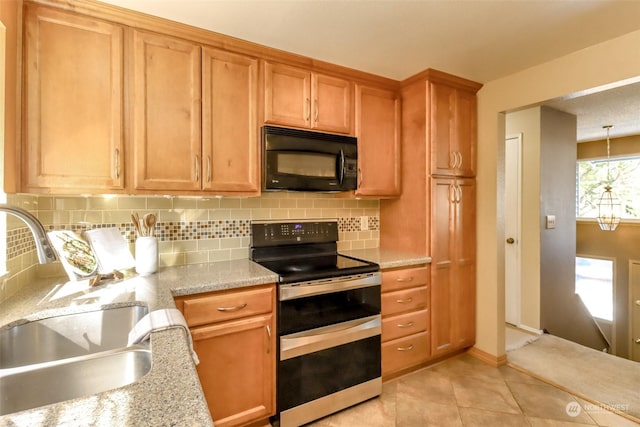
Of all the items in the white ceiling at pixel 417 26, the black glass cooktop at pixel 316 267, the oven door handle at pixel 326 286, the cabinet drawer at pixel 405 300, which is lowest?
the cabinet drawer at pixel 405 300

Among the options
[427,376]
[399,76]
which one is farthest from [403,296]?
[399,76]

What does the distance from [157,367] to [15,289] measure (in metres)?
1.21

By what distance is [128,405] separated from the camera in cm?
62

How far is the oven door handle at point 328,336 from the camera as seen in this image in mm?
1775

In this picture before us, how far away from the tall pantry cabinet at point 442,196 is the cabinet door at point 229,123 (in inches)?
49.6

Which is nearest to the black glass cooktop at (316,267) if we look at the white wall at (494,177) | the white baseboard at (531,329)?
the white wall at (494,177)

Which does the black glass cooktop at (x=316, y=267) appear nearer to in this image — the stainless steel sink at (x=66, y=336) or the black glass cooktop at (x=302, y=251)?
the black glass cooktop at (x=302, y=251)

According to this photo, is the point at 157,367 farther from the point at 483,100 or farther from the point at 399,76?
the point at 483,100

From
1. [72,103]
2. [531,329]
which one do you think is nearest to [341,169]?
[72,103]

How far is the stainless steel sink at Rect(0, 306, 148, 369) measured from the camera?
3.56 feet

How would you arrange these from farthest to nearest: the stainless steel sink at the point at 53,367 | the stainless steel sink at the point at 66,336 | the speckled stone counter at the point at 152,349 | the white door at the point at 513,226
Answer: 1. the white door at the point at 513,226
2. the stainless steel sink at the point at 66,336
3. the stainless steel sink at the point at 53,367
4. the speckled stone counter at the point at 152,349

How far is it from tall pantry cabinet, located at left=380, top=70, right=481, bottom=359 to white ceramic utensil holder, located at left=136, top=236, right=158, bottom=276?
1850mm

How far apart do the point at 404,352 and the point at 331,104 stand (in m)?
1.89

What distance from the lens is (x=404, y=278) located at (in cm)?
229
